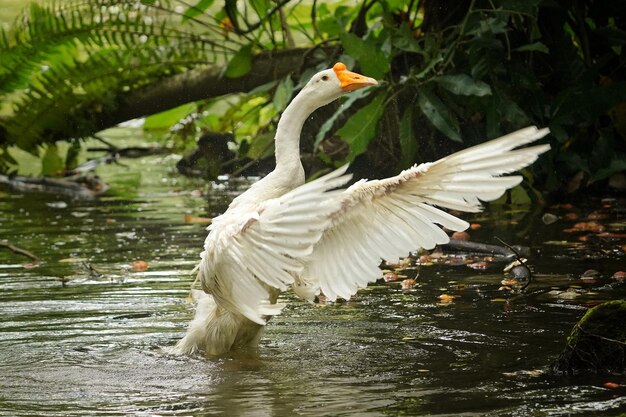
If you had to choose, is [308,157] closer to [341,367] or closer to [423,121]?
[423,121]

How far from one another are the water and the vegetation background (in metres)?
0.94

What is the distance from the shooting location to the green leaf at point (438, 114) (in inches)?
322

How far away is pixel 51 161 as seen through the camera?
12.0 m

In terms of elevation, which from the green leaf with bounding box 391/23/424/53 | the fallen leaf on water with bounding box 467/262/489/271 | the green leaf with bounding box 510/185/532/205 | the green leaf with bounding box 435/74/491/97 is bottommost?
the fallen leaf on water with bounding box 467/262/489/271

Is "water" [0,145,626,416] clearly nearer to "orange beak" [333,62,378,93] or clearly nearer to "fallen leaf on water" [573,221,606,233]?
"fallen leaf on water" [573,221,606,233]

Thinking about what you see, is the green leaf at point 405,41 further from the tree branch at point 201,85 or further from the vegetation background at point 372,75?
the tree branch at point 201,85

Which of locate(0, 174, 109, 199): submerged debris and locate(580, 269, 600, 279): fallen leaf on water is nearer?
locate(580, 269, 600, 279): fallen leaf on water

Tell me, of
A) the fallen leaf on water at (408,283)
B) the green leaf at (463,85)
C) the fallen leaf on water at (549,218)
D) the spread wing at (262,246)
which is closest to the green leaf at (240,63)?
the green leaf at (463,85)

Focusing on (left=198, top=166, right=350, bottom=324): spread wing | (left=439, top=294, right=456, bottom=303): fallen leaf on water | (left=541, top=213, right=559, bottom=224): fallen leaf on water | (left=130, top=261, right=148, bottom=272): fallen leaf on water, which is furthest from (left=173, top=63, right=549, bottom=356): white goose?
(left=541, top=213, right=559, bottom=224): fallen leaf on water

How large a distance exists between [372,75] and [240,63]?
2023 mm

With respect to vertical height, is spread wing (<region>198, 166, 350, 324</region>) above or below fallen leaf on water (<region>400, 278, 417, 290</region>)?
above

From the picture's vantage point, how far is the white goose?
470 cm

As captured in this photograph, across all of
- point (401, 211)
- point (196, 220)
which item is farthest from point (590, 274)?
point (196, 220)

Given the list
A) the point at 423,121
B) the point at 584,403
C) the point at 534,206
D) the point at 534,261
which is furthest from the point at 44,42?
the point at 584,403
